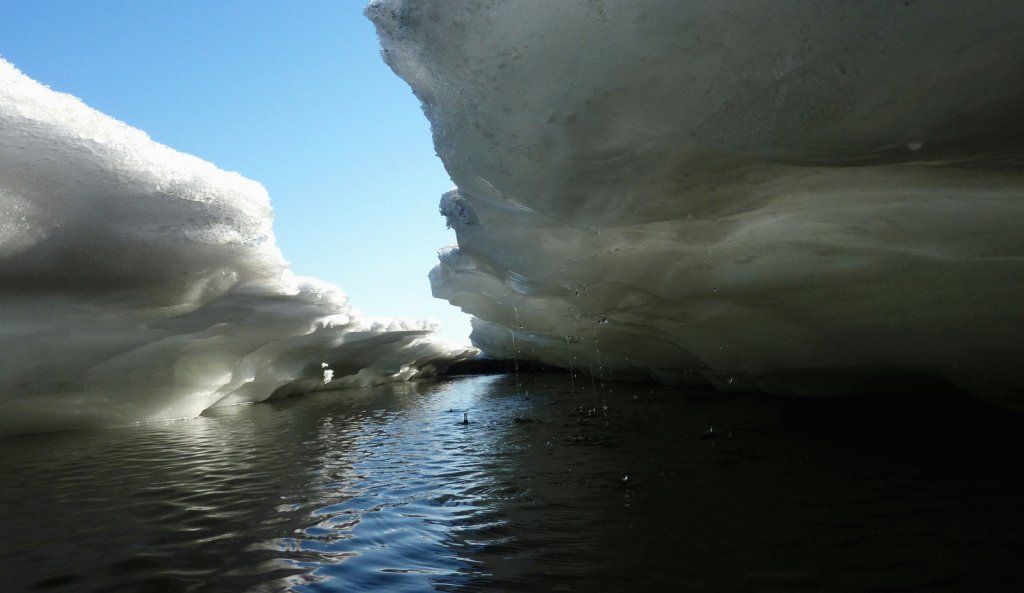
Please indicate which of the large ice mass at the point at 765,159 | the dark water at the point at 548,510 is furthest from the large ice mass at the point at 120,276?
the large ice mass at the point at 765,159

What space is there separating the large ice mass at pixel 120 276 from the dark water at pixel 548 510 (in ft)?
6.21

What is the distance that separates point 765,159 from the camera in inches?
170

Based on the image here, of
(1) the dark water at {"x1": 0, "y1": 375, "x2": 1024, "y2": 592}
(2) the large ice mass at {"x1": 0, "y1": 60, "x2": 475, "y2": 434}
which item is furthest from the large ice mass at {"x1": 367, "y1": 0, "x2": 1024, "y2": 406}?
(2) the large ice mass at {"x1": 0, "y1": 60, "x2": 475, "y2": 434}

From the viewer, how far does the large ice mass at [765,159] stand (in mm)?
→ 3312

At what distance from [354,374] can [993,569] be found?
2325cm

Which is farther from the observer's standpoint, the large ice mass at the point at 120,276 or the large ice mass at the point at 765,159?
the large ice mass at the point at 120,276

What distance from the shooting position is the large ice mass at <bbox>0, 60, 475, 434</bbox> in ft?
19.5

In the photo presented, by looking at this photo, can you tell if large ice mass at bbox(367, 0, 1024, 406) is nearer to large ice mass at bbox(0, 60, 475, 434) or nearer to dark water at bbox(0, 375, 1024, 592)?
dark water at bbox(0, 375, 1024, 592)

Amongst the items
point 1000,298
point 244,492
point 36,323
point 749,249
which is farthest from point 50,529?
point 1000,298

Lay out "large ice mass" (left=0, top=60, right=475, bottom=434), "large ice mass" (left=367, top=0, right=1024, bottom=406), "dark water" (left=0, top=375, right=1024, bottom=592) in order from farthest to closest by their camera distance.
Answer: "large ice mass" (left=0, top=60, right=475, bottom=434), "large ice mass" (left=367, top=0, right=1024, bottom=406), "dark water" (left=0, top=375, right=1024, bottom=592)

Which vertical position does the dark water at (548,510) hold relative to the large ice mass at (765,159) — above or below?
below

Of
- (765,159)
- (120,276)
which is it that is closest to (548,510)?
(765,159)

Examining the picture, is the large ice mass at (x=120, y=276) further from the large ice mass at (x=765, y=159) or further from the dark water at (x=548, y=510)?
the large ice mass at (x=765, y=159)

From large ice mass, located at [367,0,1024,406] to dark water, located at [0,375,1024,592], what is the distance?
5.19 ft
